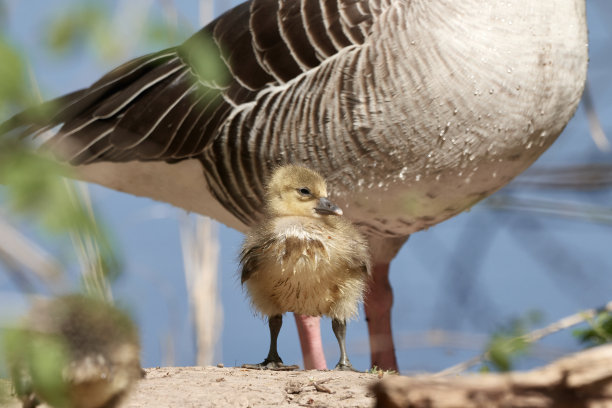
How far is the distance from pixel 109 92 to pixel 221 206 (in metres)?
0.89

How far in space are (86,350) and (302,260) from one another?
0.97m

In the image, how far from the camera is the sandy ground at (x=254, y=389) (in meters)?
2.64

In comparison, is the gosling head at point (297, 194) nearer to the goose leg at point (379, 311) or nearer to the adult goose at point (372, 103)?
the adult goose at point (372, 103)

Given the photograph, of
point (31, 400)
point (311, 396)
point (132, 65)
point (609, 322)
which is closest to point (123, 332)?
point (31, 400)

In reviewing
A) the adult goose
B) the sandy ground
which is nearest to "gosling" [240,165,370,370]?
the sandy ground

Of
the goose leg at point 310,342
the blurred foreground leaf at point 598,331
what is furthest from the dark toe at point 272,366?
the goose leg at point 310,342

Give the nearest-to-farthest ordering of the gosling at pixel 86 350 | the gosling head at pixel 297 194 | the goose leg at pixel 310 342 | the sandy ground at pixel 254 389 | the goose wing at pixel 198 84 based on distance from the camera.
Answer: the gosling at pixel 86 350
the sandy ground at pixel 254 389
the gosling head at pixel 297 194
the goose wing at pixel 198 84
the goose leg at pixel 310 342

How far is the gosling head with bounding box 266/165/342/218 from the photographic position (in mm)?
3027

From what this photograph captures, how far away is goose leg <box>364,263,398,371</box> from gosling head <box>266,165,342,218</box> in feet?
5.42

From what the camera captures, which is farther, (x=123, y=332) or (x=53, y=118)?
(x=53, y=118)

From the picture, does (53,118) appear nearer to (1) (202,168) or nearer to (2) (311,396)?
(1) (202,168)

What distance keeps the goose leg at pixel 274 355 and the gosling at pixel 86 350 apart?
92 centimetres

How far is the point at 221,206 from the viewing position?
13.7 ft

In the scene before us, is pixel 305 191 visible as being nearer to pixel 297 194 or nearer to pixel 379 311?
pixel 297 194
